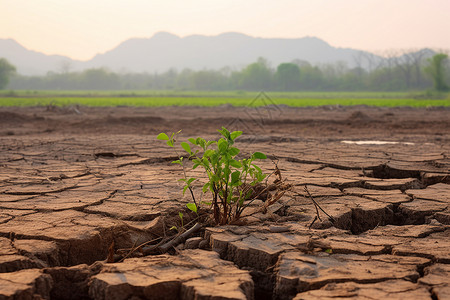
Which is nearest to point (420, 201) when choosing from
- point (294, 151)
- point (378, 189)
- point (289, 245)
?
point (378, 189)

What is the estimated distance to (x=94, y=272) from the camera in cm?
220

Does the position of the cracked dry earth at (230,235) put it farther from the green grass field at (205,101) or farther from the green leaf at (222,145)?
the green grass field at (205,101)

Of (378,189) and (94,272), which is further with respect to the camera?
(378,189)

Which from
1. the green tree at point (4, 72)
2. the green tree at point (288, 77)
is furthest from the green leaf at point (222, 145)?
the green tree at point (4, 72)

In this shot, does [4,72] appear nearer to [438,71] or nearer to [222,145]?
[438,71]

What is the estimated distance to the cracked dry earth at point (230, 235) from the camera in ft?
6.68

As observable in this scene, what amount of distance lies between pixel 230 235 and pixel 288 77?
7357 cm

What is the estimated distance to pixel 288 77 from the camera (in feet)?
244

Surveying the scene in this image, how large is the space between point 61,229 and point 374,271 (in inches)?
71.4

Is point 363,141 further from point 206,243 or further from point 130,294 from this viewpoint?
point 130,294

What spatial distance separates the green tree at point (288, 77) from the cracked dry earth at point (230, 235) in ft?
231

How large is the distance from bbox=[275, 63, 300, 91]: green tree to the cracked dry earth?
231 feet

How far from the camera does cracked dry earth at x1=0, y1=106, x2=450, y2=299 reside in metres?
2.04

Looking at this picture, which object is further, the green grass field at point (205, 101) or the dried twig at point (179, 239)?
the green grass field at point (205, 101)
